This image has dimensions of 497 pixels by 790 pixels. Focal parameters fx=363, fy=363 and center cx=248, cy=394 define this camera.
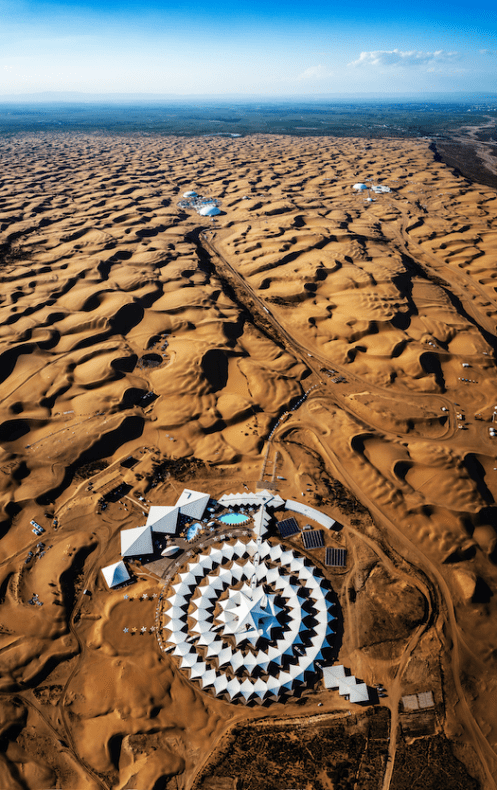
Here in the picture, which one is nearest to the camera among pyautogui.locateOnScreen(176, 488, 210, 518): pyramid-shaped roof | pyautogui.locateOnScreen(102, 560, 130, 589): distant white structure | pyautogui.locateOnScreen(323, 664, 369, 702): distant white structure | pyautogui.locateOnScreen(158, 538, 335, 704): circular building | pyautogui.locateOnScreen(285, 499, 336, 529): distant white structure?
pyautogui.locateOnScreen(323, 664, 369, 702): distant white structure

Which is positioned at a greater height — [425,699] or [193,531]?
Result: [193,531]

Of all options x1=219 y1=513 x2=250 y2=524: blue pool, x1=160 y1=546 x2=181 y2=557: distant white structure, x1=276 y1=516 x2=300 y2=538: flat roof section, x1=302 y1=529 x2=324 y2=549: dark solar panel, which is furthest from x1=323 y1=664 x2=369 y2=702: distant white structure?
x1=160 y1=546 x2=181 y2=557: distant white structure

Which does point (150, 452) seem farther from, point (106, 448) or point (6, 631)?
point (6, 631)

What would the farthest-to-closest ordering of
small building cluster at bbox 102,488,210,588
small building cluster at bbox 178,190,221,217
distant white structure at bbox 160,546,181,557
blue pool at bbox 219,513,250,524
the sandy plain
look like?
small building cluster at bbox 178,190,221,217
blue pool at bbox 219,513,250,524
distant white structure at bbox 160,546,181,557
small building cluster at bbox 102,488,210,588
the sandy plain

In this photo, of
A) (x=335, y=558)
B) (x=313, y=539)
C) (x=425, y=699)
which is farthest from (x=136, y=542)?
(x=425, y=699)

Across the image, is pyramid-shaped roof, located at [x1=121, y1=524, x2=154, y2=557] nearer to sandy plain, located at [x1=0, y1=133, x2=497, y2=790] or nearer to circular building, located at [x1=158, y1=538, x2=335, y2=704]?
sandy plain, located at [x1=0, y1=133, x2=497, y2=790]

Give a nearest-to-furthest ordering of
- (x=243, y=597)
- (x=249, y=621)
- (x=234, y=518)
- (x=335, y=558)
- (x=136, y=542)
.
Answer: (x=249, y=621) → (x=243, y=597) → (x=335, y=558) → (x=136, y=542) → (x=234, y=518)

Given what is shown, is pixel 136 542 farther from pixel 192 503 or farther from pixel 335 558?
pixel 335 558
